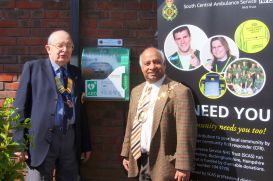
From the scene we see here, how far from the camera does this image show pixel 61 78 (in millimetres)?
3400

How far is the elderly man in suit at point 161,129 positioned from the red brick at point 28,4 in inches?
53.0

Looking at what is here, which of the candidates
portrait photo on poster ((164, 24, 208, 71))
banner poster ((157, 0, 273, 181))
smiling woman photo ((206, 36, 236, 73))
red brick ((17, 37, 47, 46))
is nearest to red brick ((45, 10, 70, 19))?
red brick ((17, 37, 47, 46))

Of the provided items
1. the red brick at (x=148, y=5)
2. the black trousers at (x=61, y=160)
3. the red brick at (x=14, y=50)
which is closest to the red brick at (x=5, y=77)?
the red brick at (x=14, y=50)

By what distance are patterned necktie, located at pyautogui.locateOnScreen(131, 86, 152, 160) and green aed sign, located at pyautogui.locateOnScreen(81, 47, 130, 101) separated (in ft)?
2.11

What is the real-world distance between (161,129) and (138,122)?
0.21m

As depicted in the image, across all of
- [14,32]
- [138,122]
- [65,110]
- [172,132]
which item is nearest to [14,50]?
[14,32]

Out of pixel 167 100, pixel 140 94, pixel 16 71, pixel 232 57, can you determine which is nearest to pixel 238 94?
pixel 232 57

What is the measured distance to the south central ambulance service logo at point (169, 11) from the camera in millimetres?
3326

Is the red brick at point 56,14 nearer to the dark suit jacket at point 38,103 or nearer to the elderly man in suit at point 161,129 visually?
the dark suit jacket at point 38,103

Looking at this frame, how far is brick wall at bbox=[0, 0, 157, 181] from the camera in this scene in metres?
3.92

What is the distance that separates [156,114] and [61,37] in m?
1.00

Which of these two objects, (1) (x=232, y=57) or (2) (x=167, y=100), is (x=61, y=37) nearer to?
(2) (x=167, y=100)

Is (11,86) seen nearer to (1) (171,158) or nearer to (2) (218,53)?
(1) (171,158)

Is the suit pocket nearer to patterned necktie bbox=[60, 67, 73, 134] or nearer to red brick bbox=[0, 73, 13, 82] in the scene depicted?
patterned necktie bbox=[60, 67, 73, 134]
